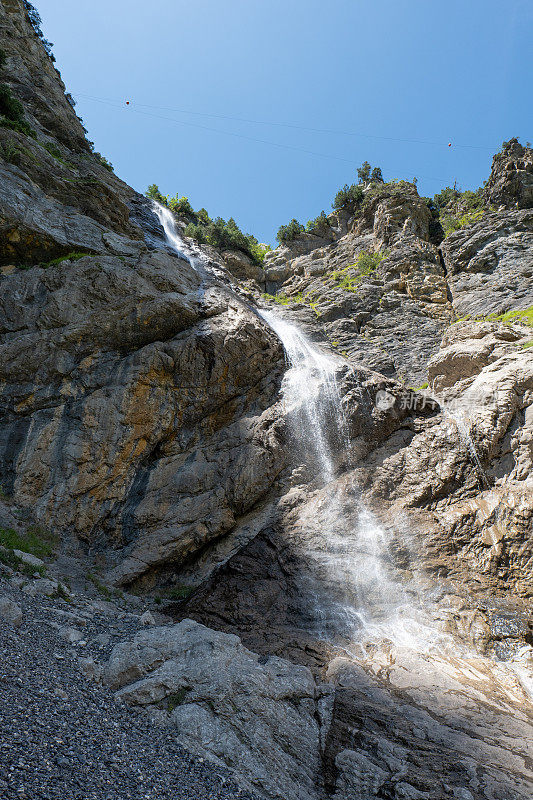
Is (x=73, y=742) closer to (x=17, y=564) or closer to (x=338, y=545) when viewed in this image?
(x=17, y=564)

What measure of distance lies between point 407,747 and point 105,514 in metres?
12.4

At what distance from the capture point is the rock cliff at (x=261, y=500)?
7.55 meters

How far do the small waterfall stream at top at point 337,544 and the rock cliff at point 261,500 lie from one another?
0.10 m

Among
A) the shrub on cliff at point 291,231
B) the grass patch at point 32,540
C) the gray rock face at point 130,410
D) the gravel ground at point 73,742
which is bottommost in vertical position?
the grass patch at point 32,540

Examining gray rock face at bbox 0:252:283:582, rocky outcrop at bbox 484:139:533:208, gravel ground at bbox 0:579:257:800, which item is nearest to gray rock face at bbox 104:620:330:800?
gravel ground at bbox 0:579:257:800

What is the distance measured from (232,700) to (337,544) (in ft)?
27.5

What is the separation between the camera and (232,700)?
7414mm

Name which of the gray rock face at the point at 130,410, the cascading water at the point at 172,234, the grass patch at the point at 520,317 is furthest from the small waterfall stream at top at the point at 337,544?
the cascading water at the point at 172,234

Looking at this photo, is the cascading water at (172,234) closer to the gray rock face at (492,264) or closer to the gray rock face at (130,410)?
the gray rock face at (130,410)

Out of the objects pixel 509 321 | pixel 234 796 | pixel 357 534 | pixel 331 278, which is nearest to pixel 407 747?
pixel 234 796

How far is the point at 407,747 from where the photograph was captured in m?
7.53

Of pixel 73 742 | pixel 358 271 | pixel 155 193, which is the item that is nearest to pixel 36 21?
pixel 155 193

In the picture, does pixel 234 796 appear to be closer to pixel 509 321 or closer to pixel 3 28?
pixel 509 321

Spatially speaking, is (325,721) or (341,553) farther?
(341,553)
